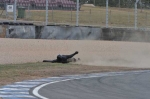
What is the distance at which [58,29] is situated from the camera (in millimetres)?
30547

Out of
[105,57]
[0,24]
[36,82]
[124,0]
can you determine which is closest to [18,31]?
[0,24]

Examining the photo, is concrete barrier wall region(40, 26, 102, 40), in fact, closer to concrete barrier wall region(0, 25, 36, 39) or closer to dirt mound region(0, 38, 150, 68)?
dirt mound region(0, 38, 150, 68)

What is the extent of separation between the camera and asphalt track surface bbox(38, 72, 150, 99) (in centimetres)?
1222

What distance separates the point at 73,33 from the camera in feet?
102

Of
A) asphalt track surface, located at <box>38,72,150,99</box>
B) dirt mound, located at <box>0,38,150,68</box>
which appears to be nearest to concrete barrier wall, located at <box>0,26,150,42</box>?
dirt mound, located at <box>0,38,150,68</box>

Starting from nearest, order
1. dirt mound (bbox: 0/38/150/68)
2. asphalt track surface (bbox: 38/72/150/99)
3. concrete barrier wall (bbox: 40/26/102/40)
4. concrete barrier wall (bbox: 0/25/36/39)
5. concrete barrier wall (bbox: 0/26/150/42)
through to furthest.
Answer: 1. asphalt track surface (bbox: 38/72/150/99)
2. dirt mound (bbox: 0/38/150/68)
3. concrete barrier wall (bbox: 0/25/36/39)
4. concrete barrier wall (bbox: 0/26/150/42)
5. concrete barrier wall (bbox: 40/26/102/40)

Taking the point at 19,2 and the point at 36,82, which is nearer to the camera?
the point at 36,82

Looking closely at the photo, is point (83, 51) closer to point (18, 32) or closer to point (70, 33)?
point (70, 33)

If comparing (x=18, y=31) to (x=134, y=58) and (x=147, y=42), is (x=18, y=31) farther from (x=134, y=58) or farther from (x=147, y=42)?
(x=147, y=42)

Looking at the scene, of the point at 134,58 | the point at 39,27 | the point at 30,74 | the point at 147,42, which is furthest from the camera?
the point at 147,42

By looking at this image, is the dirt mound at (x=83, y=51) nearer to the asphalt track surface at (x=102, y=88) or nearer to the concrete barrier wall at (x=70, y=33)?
the concrete barrier wall at (x=70, y=33)

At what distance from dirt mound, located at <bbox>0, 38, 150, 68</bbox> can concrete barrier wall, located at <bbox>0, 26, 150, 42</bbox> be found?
0.26m

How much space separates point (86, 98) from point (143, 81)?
4837mm

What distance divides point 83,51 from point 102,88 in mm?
16038
